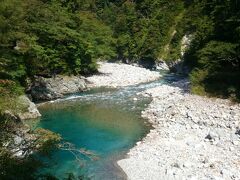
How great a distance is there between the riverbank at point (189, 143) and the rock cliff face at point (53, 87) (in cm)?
907

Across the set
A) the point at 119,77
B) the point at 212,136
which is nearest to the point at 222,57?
the point at 212,136

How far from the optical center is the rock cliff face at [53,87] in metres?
31.0

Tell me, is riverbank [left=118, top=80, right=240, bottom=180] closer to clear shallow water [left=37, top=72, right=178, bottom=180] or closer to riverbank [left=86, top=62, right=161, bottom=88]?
clear shallow water [left=37, top=72, right=178, bottom=180]

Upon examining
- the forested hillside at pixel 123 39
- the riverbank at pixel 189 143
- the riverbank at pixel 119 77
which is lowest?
the riverbank at pixel 119 77

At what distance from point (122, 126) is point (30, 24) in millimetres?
14771

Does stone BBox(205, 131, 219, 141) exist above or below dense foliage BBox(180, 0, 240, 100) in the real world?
below

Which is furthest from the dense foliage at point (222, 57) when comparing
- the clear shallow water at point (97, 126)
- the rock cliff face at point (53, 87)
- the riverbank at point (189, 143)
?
the rock cliff face at point (53, 87)

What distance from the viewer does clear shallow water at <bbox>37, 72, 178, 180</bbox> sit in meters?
17.0

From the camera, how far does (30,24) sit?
3278cm

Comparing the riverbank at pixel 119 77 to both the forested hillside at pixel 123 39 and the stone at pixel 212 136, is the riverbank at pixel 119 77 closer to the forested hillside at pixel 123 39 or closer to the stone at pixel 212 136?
the forested hillside at pixel 123 39

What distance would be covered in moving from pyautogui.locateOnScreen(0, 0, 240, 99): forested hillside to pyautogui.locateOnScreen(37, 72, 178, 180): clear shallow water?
471 centimetres

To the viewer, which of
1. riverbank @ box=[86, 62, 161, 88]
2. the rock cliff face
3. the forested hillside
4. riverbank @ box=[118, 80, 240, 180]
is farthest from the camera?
riverbank @ box=[86, 62, 161, 88]

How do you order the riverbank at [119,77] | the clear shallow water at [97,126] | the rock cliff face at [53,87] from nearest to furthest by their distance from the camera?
the clear shallow water at [97,126], the rock cliff face at [53,87], the riverbank at [119,77]

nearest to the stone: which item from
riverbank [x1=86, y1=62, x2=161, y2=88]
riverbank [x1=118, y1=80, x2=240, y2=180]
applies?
riverbank [x1=118, y1=80, x2=240, y2=180]
